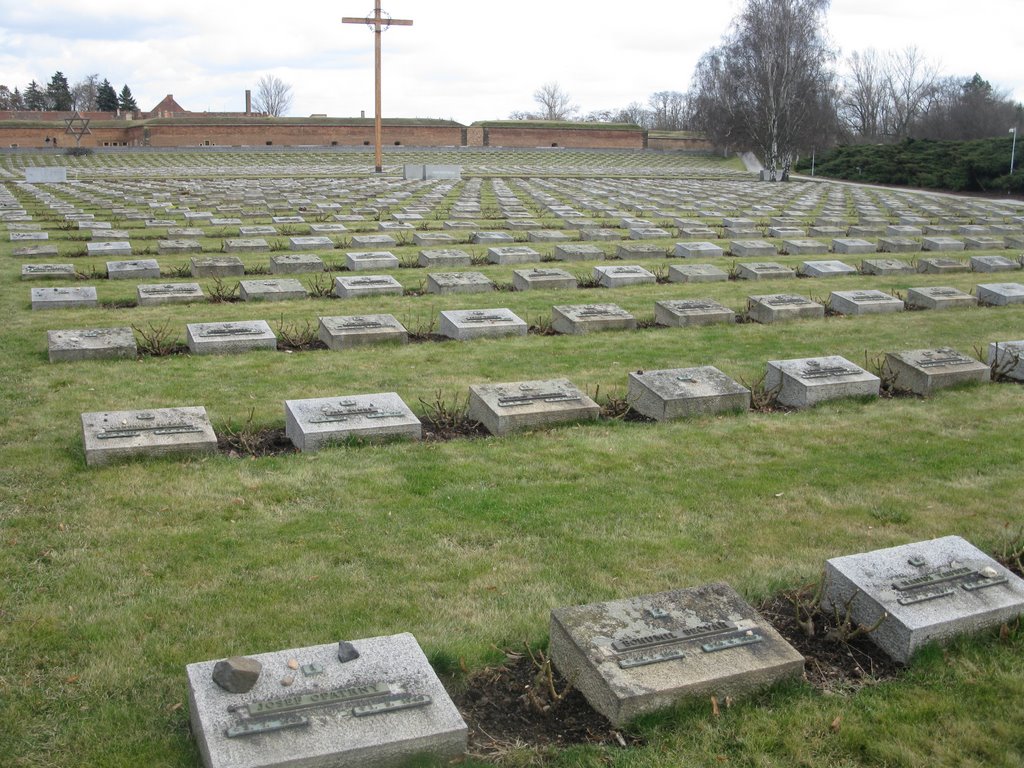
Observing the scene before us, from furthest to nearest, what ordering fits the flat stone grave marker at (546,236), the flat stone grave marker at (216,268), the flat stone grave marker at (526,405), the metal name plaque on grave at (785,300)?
the flat stone grave marker at (546,236)
the flat stone grave marker at (216,268)
the metal name plaque on grave at (785,300)
the flat stone grave marker at (526,405)

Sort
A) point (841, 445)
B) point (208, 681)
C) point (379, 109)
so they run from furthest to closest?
point (379, 109), point (841, 445), point (208, 681)

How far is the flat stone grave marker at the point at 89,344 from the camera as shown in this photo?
291 inches

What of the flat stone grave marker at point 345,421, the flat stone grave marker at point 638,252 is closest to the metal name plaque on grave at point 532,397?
the flat stone grave marker at point 345,421

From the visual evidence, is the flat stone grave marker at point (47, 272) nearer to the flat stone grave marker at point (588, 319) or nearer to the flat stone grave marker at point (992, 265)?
the flat stone grave marker at point (588, 319)

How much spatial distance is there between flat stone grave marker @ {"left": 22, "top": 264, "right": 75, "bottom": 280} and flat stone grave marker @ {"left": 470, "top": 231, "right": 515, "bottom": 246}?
6.05 m

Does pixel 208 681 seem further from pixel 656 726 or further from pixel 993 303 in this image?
pixel 993 303

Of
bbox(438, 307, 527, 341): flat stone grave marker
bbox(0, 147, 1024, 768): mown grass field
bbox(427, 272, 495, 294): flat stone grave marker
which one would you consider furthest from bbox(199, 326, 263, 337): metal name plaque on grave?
bbox(427, 272, 495, 294): flat stone grave marker

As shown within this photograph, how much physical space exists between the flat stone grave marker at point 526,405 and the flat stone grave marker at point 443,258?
21.4 ft

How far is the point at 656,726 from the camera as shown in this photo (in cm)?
293

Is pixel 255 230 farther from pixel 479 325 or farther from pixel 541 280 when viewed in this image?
pixel 479 325

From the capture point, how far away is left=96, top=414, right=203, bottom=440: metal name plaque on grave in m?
5.29

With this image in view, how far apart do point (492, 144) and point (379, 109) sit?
2330 cm

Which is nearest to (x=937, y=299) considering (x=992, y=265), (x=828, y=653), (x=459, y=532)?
(x=992, y=265)

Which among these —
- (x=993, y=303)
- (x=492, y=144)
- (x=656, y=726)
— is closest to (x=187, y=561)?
(x=656, y=726)
